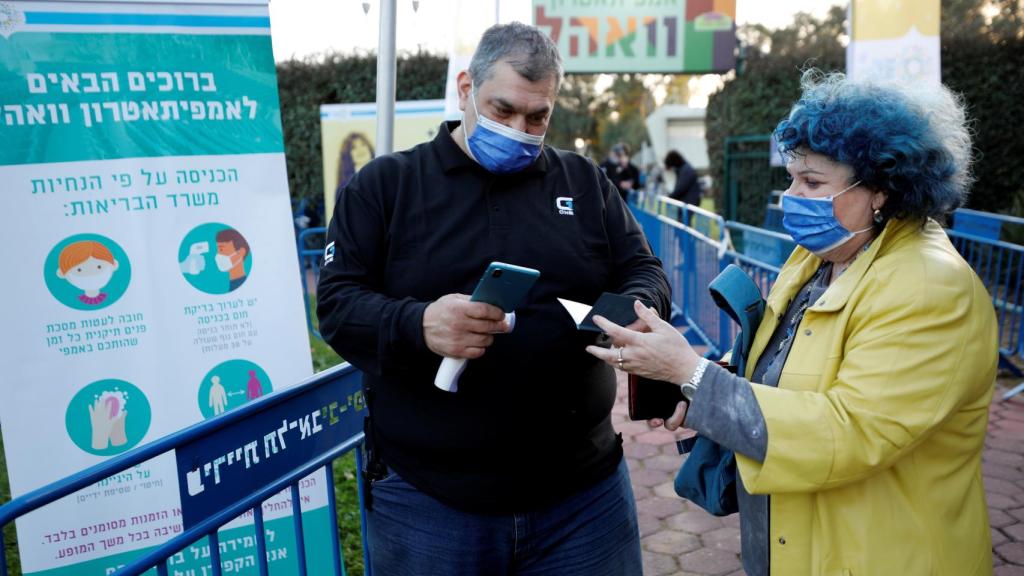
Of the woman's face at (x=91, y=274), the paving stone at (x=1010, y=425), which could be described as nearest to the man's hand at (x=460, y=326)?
the woman's face at (x=91, y=274)

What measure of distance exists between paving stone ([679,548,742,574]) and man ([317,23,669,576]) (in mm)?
1703

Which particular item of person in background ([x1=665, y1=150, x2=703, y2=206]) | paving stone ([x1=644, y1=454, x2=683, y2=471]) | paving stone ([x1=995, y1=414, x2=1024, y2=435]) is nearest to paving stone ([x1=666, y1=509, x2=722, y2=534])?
paving stone ([x1=644, y1=454, x2=683, y2=471])

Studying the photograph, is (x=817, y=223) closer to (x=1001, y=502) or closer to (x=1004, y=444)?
(x=1001, y=502)

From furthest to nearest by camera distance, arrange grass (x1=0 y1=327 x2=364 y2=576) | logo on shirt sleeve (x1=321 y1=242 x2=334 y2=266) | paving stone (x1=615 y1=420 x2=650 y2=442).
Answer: paving stone (x1=615 y1=420 x2=650 y2=442) < grass (x1=0 y1=327 x2=364 y2=576) < logo on shirt sleeve (x1=321 y1=242 x2=334 y2=266)

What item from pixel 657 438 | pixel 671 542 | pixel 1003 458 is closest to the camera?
pixel 671 542

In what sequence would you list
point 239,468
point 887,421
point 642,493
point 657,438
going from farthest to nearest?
point 657,438
point 642,493
point 239,468
point 887,421

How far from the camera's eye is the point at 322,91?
47.1 feet

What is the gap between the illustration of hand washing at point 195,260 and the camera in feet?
9.21

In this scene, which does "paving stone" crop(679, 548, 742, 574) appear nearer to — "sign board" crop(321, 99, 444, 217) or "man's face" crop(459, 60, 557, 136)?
"man's face" crop(459, 60, 557, 136)

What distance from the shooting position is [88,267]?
2627 mm

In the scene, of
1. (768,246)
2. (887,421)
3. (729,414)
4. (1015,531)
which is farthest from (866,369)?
(768,246)

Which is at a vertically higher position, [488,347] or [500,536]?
[488,347]

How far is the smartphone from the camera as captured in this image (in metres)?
1.56

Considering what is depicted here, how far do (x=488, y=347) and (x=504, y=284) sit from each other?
305 millimetres
